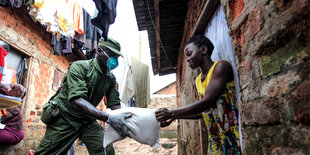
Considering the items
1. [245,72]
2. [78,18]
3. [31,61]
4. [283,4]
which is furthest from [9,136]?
[283,4]

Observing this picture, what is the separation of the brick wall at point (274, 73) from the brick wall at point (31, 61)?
3913 millimetres

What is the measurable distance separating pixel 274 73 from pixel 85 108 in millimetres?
1516

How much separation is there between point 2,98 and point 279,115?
2069 millimetres

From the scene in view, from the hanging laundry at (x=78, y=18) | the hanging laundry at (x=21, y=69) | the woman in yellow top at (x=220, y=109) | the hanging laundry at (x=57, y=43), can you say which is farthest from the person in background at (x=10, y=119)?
the woman in yellow top at (x=220, y=109)

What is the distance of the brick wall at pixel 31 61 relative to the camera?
11.8 ft

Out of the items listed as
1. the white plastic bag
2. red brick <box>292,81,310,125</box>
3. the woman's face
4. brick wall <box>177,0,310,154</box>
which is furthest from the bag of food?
red brick <box>292,81,310,125</box>

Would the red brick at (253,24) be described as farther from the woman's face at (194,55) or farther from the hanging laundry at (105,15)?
the hanging laundry at (105,15)

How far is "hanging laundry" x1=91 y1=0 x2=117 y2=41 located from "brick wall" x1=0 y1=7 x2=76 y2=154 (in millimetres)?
2061

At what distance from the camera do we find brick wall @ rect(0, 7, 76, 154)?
3.58 meters

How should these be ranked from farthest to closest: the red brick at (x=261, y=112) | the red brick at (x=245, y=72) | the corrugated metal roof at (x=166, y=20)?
1. the corrugated metal roof at (x=166, y=20)
2. the red brick at (x=245, y=72)
3. the red brick at (x=261, y=112)

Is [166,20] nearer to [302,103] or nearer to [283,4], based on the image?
[283,4]

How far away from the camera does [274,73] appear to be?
813 millimetres

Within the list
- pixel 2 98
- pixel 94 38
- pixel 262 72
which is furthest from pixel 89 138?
pixel 94 38

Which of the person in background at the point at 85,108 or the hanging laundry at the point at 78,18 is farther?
the hanging laundry at the point at 78,18
